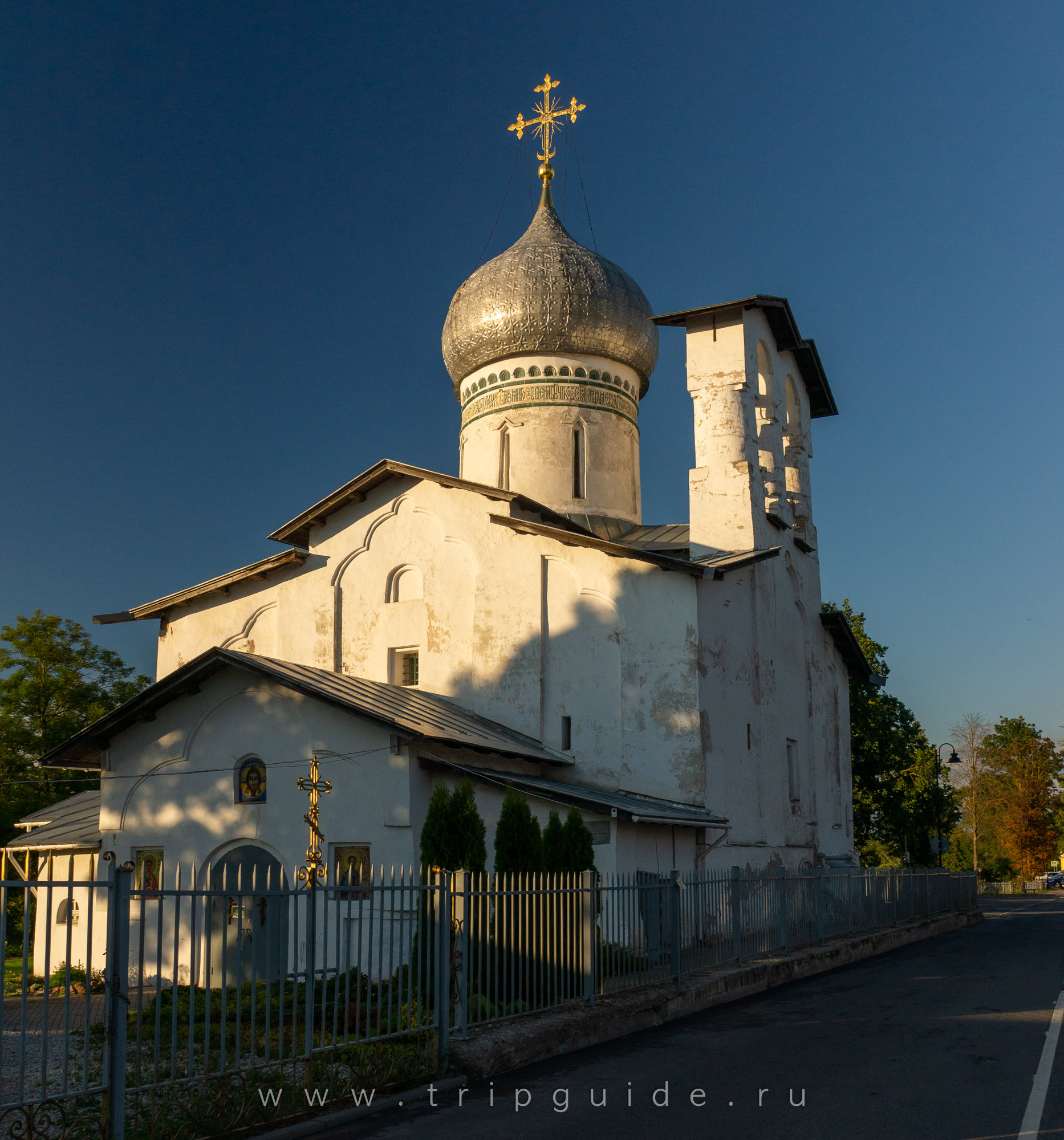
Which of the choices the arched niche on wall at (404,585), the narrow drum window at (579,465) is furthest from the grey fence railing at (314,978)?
the narrow drum window at (579,465)

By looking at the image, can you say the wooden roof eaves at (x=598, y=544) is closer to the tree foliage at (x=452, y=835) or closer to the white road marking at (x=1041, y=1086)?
the tree foliage at (x=452, y=835)

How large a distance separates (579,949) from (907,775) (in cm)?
2671

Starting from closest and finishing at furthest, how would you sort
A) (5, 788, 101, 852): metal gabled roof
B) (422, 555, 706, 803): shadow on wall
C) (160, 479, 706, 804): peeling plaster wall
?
(422, 555, 706, 803): shadow on wall < (160, 479, 706, 804): peeling plaster wall < (5, 788, 101, 852): metal gabled roof

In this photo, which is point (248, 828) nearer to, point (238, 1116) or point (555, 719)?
point (555, 719)

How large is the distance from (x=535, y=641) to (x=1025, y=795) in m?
49.6

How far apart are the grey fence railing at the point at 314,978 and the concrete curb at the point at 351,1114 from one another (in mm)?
121

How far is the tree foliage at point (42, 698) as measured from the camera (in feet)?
90.5

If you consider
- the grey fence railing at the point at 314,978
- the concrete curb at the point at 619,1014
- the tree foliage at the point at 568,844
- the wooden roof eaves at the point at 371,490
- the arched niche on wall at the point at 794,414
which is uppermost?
the arched niche on wall at the point at 794,414

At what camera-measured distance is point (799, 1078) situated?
24.8 feet

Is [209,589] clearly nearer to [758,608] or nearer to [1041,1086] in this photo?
[758,608]

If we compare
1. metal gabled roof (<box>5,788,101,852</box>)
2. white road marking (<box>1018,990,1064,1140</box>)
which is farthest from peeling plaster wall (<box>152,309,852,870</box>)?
white road marking (<box>1018,990,1064,1140</box>)

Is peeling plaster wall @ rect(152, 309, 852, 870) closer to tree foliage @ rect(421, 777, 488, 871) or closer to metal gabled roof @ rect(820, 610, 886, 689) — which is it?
metal gabled roof @ rect(820, 610, 886, 689)

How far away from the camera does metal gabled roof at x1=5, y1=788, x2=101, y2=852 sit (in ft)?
59.5

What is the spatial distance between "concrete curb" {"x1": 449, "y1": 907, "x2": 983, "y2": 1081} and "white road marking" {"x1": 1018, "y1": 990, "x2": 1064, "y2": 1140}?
3133 millimetres
